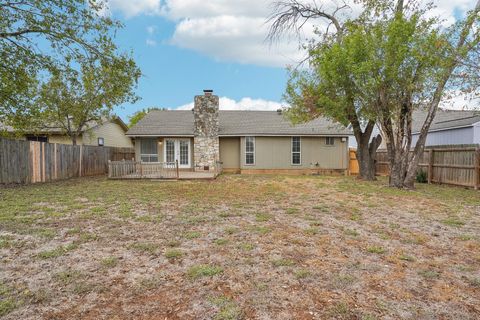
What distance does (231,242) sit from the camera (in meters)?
4.57

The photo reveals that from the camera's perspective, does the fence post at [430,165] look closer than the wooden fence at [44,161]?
No

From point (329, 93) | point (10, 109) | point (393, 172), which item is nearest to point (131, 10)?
point (10, 109)

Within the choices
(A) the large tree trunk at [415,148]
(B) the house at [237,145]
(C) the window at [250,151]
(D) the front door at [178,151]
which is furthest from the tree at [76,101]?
(A) the large tree trunk at [415,148]

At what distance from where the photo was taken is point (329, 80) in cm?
1186

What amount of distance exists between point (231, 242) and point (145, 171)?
1254 centimetres

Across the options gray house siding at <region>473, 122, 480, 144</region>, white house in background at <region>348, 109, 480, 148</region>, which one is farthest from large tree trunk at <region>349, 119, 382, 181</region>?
gray house siding at <region>473, 122, 480, 144</region>

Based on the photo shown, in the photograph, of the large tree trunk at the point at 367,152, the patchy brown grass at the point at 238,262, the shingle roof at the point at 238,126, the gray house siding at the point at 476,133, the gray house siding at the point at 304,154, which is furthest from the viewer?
the gray house siding at the point at 304,154

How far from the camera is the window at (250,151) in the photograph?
60.3ft

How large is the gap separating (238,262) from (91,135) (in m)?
19.0

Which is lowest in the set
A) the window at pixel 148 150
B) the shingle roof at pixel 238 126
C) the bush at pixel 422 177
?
the bush at pixel 422 177

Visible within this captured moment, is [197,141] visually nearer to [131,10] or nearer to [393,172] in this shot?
[131,10]

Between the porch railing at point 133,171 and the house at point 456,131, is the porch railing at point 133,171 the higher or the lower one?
the lower one

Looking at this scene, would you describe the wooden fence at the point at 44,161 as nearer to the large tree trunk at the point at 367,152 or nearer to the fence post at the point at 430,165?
the large tree trunk at the point at 367,152

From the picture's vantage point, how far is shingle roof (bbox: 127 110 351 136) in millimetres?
17922
